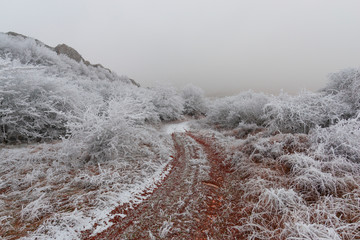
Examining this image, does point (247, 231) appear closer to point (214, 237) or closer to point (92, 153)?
point (214, 237)

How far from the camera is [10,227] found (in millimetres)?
2906

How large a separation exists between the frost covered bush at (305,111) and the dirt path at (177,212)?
20.6 ft

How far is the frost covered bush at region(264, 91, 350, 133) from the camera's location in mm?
8745

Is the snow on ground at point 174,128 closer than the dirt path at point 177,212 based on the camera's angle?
No

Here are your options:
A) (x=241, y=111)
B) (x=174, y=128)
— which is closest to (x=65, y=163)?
(x=174, y=128)

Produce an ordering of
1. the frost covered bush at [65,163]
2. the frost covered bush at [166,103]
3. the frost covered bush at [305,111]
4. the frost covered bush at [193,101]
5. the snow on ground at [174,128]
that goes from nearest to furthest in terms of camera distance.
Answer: the frost covered bush at [65,163]
the frost covered bush at [305,111]
the snow on ground at [174,128]
the frost covered bush at [166,103]
the frost covered bush at [193,101]

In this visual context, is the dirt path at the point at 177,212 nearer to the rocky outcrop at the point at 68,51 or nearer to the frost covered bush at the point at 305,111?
the frost covered bush at the point at 305,111

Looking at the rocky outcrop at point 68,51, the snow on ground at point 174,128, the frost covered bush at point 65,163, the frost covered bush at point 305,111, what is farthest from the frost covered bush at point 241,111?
the rocky outcrop at point 68,51

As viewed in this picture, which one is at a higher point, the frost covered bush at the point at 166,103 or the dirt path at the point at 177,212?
the frost covered bush at the point at 166,103

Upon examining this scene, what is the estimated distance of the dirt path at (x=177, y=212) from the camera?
2994 millimetres

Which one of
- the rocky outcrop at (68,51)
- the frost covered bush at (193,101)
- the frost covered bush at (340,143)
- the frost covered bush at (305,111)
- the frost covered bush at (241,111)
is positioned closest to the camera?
the frost covered bush at (340,143)

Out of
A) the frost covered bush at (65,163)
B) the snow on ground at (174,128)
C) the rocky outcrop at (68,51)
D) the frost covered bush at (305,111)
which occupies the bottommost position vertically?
the snow on ground at (174,128)

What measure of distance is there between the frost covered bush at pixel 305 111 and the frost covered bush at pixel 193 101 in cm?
2591

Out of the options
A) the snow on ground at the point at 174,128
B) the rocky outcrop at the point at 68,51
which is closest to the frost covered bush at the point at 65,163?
the snow on ground at the point at 174,128
